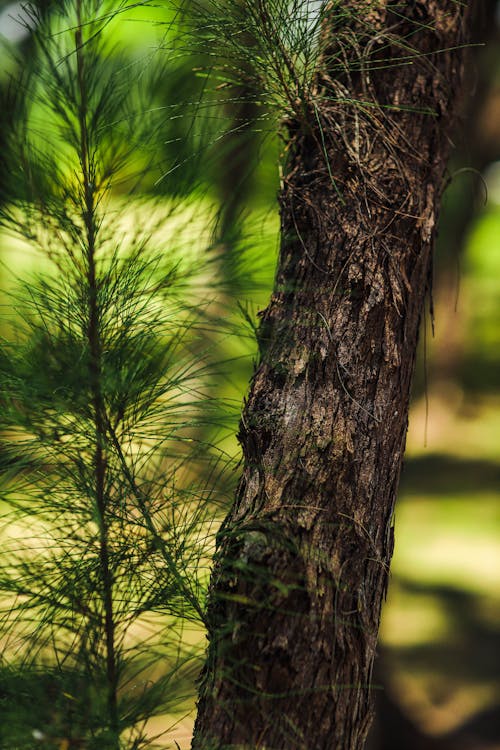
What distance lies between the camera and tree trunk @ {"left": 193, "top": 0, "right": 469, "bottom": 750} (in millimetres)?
528

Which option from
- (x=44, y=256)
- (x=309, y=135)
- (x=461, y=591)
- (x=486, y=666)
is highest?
(x=309, y=135)

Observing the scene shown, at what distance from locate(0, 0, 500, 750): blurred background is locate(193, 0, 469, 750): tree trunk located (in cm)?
6

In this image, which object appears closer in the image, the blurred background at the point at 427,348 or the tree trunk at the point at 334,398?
the tree trunk at the point at 334,398

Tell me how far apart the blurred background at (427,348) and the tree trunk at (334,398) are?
6 centimetres

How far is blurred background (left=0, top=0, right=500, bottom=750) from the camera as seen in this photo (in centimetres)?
66

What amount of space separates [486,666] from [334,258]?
2296 millimetres

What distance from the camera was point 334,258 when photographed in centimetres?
63

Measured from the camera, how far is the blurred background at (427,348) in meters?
0.66

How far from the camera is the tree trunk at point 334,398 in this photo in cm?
53

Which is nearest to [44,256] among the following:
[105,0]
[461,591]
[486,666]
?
[105,0]

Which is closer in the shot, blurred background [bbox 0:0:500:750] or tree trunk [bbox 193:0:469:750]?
tree trunk [bbox 193:0:469:750]

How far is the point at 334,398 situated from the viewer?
600mm

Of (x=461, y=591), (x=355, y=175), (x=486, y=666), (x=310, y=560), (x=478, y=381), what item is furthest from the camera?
(x=478, y=381)

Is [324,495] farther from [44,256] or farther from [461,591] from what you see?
[461,591]
